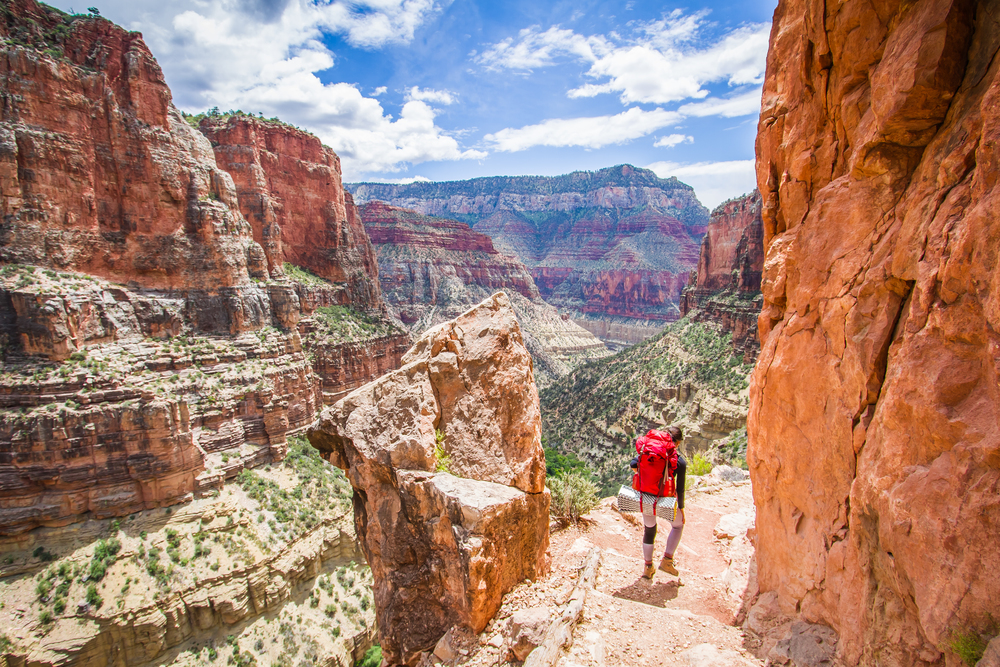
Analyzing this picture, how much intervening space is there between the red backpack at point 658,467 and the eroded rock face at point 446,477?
1888mm

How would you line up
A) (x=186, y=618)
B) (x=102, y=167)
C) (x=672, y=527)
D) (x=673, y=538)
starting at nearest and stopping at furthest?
(x=672, y=527) < (x=673, y=538) < (x=186, y=618) < (x=102, y=167)

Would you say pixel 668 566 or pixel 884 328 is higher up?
pixel 884 328

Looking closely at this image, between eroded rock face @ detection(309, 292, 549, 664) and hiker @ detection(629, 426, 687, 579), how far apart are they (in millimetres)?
1989

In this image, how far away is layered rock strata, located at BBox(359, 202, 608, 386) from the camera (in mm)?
119312

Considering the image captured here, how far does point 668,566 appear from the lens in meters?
9.43

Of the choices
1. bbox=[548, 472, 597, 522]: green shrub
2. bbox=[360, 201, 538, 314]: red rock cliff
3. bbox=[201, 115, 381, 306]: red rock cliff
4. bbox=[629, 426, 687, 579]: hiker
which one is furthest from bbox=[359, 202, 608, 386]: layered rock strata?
bbox=[629, 426, 687, 579]: hiker

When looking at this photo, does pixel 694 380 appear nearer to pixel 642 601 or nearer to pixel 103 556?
pixel 642 601

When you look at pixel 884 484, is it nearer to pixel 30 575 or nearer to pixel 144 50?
pixel 30 575

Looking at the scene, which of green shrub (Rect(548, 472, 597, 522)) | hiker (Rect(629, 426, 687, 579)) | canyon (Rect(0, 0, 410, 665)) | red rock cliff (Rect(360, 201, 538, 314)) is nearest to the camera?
hiker (Rect(629, 426, 687, 579))

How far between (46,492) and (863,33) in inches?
1439

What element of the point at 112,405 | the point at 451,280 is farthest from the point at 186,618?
the point at 451,280

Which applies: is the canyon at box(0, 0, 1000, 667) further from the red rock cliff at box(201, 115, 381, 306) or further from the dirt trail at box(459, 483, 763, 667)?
the red rock cliff at box(201, 115, 381, 306)

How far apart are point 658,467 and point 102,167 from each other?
38.4m

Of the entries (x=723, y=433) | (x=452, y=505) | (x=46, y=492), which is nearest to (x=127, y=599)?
(x=46, y=492)
